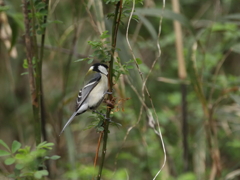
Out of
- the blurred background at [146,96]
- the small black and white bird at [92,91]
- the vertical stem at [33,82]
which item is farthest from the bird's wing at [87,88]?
the vertical stem at [33,82]

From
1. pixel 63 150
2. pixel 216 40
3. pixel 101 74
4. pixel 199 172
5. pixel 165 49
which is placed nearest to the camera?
pixel 101 74

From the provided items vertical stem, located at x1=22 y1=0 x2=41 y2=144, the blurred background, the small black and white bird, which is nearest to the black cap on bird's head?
the small black and white bird

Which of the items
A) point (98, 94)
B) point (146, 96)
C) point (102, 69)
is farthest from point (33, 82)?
point (146, 96)

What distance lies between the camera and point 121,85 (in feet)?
8.32

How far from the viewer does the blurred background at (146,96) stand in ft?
8.05

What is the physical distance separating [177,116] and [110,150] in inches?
32.1

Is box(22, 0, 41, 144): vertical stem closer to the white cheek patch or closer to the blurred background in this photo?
the blurred background

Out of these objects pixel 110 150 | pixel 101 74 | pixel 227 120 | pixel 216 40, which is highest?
pixel 101 74

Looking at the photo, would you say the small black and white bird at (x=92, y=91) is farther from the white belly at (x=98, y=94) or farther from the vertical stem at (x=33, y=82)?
the vertical stem at (x=33, y=82)

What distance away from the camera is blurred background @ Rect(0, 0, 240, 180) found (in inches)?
96.7

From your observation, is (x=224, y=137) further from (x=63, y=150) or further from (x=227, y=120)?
(x=63, y=150)

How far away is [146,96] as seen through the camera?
2590 millimetres

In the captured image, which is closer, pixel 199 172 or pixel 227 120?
pixel 199 172

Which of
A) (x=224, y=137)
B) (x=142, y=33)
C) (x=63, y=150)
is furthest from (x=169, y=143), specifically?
(x=142, y=33)
